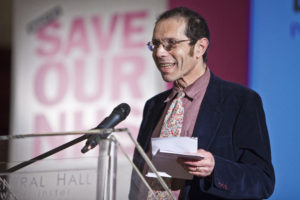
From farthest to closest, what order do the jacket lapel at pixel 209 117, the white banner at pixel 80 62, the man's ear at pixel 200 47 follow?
1. the white banner at pixel 80 62
2. the man's ear at pixel 200 47
3. the jacket lapel at pixel 209 117

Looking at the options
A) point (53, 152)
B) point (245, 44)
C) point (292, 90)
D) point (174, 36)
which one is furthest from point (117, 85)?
point (53, 152)

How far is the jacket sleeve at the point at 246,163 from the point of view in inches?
56.3

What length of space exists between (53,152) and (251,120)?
2.28 ft

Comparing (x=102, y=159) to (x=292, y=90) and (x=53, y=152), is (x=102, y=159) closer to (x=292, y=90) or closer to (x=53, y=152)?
(x=53, y=152)

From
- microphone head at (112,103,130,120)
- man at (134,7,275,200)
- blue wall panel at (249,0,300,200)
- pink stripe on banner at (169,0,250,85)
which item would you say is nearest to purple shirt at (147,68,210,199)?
man at (134,7,275,200)

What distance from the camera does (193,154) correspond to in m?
1.21

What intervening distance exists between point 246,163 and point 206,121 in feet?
0.65

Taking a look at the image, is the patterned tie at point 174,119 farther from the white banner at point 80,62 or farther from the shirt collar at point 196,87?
the white banner at point 80,62

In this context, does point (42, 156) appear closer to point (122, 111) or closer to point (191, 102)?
point (122, 111)

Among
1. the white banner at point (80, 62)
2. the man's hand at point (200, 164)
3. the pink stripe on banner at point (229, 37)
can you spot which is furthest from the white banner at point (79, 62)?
the man's hand at point (200, 164)

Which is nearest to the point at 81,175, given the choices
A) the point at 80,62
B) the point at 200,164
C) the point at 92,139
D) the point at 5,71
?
the point at 92,139

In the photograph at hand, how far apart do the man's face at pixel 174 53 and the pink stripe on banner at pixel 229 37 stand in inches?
58.7

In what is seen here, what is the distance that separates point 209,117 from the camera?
5.29 feet

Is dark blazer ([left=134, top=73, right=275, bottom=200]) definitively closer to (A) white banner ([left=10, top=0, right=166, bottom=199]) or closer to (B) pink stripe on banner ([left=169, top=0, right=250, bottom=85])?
(B) pink stripe on banner ([left=169, top=0, right=250, bottom=85])
